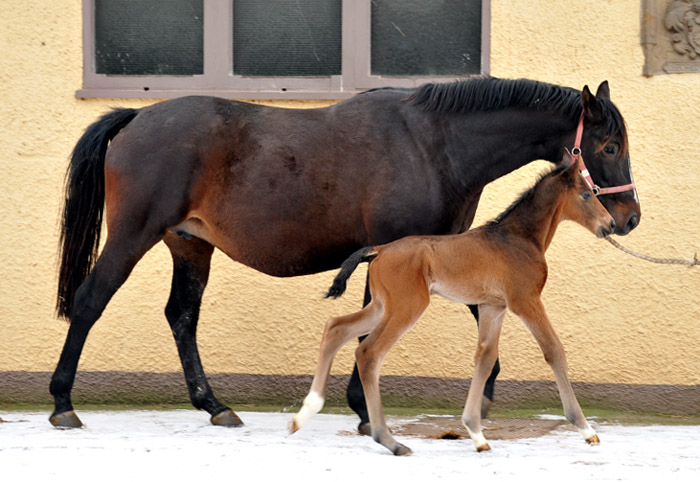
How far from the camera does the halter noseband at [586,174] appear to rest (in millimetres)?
4887

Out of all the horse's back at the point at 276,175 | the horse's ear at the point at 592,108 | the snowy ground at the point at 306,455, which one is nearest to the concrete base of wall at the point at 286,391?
the snowy ground at the point at 306,455

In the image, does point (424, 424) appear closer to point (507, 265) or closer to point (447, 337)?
point (447, 337)

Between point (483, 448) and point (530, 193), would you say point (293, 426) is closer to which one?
point (483, 448)

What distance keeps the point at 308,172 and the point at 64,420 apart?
1.97 m

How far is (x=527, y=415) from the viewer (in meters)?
6.15

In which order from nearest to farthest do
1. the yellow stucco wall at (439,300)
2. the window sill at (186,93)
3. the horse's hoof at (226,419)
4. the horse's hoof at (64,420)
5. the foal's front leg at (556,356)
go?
the foal's front leg at (556,356)
the horse's hoof at (64,420)
the horse's hoof at (226,419)
the yellow stucco wall at (439,300)
the window sill at (186,93)

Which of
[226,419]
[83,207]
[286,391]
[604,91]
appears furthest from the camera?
[286,391]

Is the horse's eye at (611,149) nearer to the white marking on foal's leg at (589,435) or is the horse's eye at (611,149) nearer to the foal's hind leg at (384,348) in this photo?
the foal's hind leg at (384,348)

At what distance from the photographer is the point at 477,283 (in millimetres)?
4680

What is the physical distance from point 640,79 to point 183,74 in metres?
3.16

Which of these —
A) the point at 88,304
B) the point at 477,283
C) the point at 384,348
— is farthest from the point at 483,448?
the point at 88,304

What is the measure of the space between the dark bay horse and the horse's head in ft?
0.31

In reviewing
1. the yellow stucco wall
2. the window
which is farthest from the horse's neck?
the window

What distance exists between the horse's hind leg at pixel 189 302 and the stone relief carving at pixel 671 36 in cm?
322
